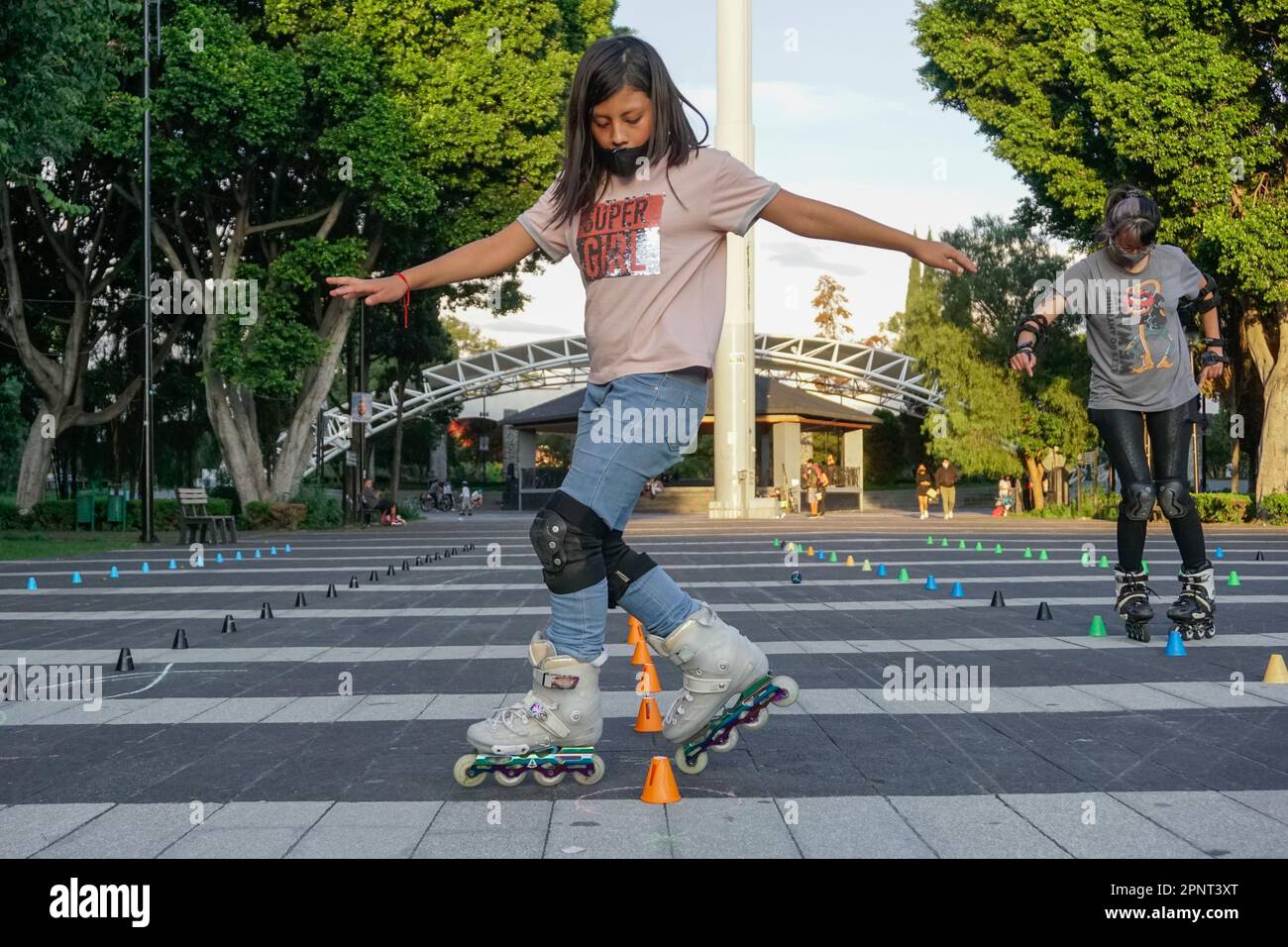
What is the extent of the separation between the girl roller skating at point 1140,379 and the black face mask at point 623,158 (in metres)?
3.45

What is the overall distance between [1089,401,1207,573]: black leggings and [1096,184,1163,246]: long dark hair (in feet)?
3.17

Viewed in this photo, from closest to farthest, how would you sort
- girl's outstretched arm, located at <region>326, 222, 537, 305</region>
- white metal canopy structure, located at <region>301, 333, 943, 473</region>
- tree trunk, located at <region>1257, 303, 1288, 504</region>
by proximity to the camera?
girl's outstretched arm, located at <region>326, 222, 537, 305</region> → tree trunk, located at <region>1257, 303, 1288, 504</region> → white metal canopy structure, located at <region>301, 333, 943, 473</region>

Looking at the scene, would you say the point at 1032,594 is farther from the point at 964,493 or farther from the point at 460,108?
the point at 964,493

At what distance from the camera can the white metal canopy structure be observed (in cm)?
4841

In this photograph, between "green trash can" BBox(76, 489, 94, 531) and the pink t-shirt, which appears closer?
the pink t-shirt

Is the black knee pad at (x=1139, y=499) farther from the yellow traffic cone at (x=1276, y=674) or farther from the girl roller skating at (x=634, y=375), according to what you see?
the girl roller skating at (x=634, y=375)

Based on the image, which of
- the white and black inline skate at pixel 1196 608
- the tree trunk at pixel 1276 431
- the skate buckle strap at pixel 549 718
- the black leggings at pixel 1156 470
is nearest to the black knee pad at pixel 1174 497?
the black leggings at pixel 1156 470

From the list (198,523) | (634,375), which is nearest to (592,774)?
(634,375)

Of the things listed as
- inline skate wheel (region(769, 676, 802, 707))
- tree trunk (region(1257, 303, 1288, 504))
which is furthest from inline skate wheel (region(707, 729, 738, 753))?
tree trunk (region(1257, 303, 1288, 504))

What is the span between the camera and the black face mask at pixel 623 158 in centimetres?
365

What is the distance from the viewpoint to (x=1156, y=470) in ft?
21.9

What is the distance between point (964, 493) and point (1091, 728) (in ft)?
162

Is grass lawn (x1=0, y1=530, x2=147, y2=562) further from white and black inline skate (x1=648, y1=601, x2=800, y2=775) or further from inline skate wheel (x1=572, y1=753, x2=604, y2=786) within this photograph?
white and black inline skate (x1=648, y1=601, x2=800, y2=775)

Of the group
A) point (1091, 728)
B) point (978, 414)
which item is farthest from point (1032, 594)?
point (978, 414)
